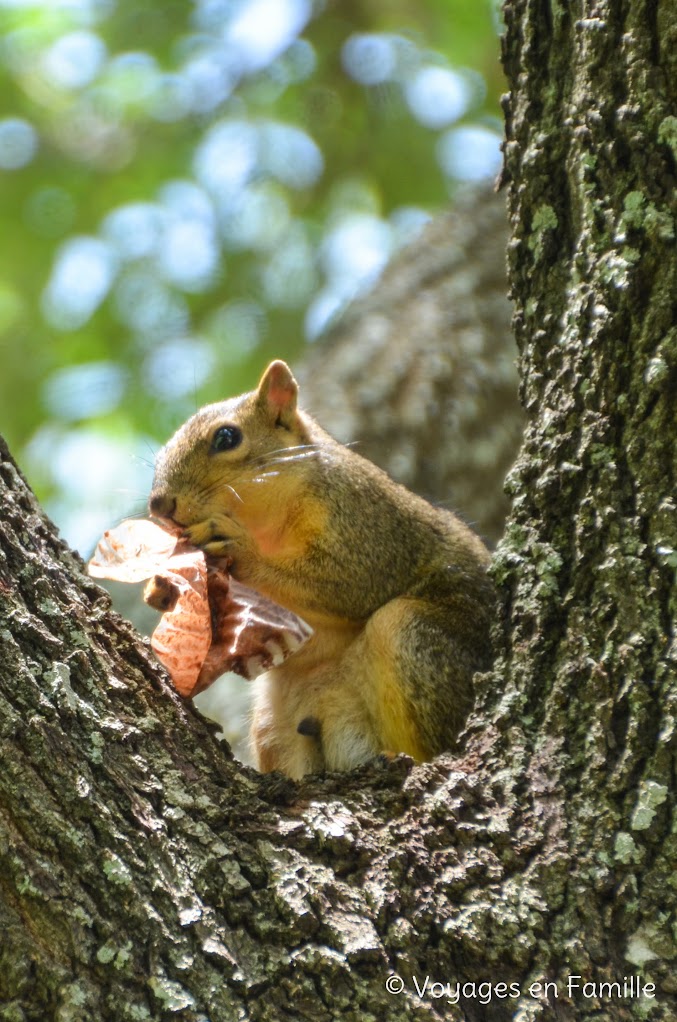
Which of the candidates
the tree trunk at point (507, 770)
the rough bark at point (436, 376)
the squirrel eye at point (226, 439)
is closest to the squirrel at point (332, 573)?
the squirrel eye at point (226, 439)

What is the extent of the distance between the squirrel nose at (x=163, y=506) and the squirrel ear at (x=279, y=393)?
62cm

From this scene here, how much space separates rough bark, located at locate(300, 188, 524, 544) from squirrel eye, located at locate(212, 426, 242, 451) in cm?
170

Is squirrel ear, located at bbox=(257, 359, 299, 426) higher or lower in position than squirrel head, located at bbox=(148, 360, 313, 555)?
A: higher

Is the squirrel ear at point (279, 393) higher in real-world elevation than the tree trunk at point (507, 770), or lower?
higher

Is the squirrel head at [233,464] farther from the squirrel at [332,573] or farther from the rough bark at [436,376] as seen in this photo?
the rough bark at [436,376]

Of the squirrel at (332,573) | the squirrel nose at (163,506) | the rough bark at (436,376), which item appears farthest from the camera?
the rough bark at (436,376)

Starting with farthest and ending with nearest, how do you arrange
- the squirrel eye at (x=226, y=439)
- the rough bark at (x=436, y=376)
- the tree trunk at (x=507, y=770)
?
the rough bark at (x=436, y=376) → the squirrel eye at (x=226, y=439) → the tree trunk at (x=507, y=770)

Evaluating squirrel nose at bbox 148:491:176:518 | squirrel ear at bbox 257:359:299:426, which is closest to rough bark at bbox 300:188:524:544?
squirrel ear at bbox 257:359:299:426

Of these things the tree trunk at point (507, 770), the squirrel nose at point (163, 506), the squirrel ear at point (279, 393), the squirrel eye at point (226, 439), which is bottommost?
the tree trunk at point (507, 770)

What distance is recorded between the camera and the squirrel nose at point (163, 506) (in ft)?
12.9

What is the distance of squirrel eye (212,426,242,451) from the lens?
165 inches

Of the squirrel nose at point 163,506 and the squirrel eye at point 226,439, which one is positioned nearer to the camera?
the squirrel nose at point 163,506

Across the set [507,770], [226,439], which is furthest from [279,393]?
[507,770]

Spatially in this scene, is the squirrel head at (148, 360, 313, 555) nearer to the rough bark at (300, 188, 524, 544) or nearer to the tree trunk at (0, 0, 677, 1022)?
the tree trunk at (0, 0, 677, 1022)
